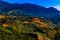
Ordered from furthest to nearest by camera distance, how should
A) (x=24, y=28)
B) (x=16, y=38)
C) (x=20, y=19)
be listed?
(x=20, y=19), (x=24, y=28), (x=16, y=38)

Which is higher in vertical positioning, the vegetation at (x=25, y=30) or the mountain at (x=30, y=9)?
the mountain at (x=30, y=9)

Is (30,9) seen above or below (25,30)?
above

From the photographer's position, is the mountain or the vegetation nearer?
the vegetation

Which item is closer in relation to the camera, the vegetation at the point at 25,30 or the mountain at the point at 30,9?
the vegetation at the point at 25,30

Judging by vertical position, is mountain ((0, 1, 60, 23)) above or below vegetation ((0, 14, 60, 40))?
above

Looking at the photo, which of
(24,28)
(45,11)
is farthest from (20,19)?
(45,11)

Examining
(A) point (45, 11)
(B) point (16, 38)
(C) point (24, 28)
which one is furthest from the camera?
(A) point (45, 11)

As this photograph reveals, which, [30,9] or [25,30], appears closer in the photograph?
[25,30]

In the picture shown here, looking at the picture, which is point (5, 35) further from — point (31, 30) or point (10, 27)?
point (31, 30)

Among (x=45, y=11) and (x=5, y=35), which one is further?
(x=45, y=11)

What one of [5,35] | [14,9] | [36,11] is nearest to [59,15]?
[36,11]
